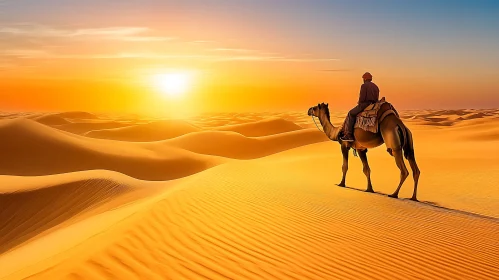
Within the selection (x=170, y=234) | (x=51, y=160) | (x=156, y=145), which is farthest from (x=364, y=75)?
(x=156, y=145)

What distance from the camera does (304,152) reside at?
113ft

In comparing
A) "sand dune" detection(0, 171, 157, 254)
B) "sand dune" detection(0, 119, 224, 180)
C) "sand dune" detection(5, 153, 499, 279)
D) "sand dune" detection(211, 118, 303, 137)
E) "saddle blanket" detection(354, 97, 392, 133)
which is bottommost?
"sand dune" detection(211, 118, 303, 137)

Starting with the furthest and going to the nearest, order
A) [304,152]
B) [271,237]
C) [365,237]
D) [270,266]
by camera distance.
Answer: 1. [304,152]
2. [365,237]
3. [271,237]
4. [270,266]

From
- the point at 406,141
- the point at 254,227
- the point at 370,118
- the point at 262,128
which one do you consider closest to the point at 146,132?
the point at 262,128

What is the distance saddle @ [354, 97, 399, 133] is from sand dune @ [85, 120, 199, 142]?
186 feet

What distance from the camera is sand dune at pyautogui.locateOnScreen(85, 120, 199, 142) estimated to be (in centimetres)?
6606

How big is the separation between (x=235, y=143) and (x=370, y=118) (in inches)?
1508

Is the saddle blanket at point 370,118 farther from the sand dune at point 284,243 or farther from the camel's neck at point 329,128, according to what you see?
the sand dune at point 284,243

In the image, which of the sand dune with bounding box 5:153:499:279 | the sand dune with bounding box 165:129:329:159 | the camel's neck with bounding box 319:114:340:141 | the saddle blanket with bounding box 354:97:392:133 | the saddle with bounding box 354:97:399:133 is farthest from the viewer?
the sand dune with bounding box 165:129:329:159

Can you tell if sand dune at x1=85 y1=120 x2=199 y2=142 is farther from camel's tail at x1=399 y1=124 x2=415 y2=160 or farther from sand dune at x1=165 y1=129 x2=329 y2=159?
camel's tail at x1=399 y1=124 x2=415 y2=160

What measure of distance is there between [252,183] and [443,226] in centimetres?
614

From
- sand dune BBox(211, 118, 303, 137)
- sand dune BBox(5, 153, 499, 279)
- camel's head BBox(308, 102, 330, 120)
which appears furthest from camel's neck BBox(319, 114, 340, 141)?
sand dune BBox(211, 118, 303, 137)

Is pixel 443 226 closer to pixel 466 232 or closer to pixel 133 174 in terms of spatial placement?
pixel 466 232

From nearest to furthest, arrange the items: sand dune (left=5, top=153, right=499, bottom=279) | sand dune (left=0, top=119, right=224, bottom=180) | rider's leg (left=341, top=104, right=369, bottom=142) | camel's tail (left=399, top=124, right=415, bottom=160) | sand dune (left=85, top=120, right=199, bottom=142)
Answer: sand dune (left=5, top=153, right=499, bottom=279) < camel's tail (left=399, top=124, right=415, bottom=160) < rider's leg (left=341, top=104, right=369, bottom=142) < sand dune (left=0, top=119, right=224, bottom=180) < sand dune (left=85, top=120, right=199, bottom=142)
